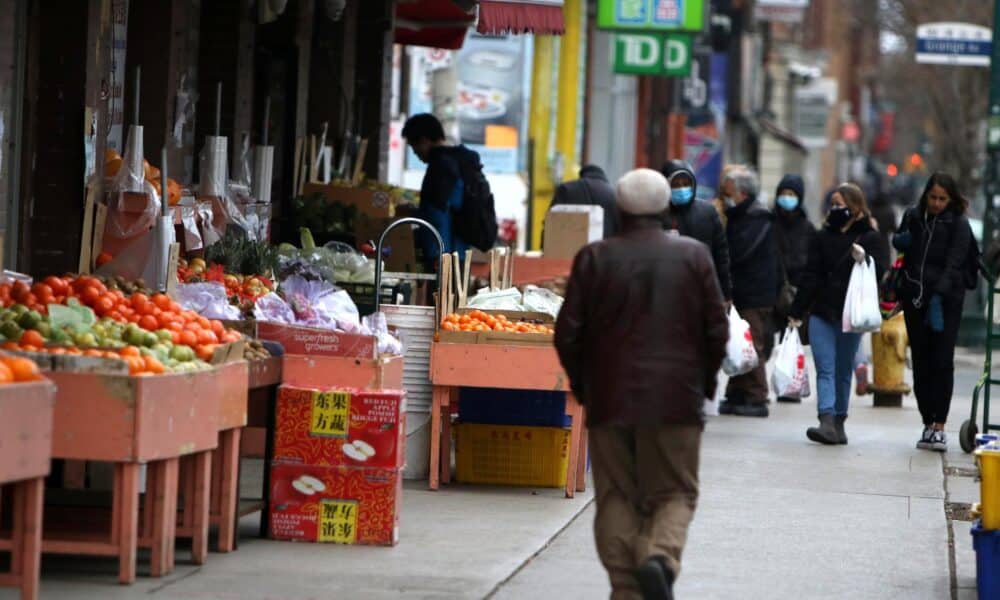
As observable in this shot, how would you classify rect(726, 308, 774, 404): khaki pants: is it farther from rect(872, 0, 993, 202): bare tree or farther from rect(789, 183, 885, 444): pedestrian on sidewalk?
rect(872, 0, 993, 202): bare tree

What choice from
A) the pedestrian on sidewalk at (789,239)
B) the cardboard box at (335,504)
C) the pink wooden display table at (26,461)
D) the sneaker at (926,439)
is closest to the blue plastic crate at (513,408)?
the cardboard box at (335,504)

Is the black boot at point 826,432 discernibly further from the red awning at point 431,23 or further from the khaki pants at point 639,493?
the khaki pants at point 639,493

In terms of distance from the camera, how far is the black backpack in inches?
528

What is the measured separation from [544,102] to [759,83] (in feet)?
117

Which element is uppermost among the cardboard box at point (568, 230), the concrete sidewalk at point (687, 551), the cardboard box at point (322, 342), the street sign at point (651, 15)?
the street sign at point (651, 15)

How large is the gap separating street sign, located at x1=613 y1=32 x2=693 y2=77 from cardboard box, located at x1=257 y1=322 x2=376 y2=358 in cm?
2038

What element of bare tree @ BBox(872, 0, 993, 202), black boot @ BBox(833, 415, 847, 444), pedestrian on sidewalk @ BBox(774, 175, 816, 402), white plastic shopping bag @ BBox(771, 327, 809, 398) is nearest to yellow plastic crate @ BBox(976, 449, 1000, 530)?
black boot @ BBox(833, 415, 847, 444)

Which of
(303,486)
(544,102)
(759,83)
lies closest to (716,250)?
(303,486)

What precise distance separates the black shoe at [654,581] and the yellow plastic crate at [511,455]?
402 cm

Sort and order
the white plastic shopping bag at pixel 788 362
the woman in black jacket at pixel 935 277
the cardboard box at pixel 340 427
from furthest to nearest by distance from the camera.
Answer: the white plastic shopping bag at pixel 788 362 < the woman in black jacket at pixel 935 277 < the cardboard box at pixel 340 427

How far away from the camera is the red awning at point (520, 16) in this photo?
13.2m

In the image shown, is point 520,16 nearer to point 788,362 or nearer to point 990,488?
point 788,362

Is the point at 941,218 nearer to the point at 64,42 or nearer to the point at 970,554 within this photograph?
the point at 970,554

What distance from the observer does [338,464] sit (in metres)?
8.45
